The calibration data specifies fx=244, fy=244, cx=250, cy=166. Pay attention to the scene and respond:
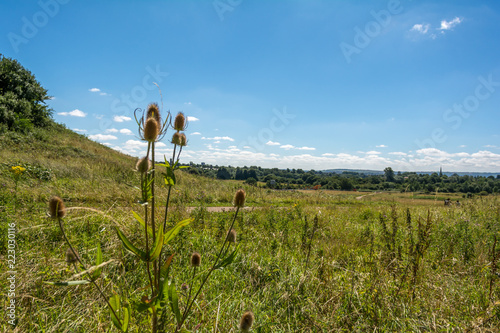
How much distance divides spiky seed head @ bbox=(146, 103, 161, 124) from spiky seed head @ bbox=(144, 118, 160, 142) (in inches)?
3.2

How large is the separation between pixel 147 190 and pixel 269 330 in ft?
5.65

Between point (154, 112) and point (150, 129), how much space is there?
16 cm

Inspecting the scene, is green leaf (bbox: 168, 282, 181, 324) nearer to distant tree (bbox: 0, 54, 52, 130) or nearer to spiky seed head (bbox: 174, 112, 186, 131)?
spiky seed head (bbox: 174, 112, 186, 131)

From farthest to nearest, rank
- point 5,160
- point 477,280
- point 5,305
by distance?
point 5,160, point 477,280, point 5,305

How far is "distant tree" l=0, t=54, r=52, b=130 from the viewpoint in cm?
1512

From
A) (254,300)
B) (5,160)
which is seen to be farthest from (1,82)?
(254,300)

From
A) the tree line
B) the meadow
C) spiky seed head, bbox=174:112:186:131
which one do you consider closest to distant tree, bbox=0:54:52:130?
the tree line

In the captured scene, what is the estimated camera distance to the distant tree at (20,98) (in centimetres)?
1512

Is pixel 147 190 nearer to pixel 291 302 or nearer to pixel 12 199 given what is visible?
pixel 291 302

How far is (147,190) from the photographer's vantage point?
1.12 meters

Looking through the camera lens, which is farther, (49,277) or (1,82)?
(1,82)

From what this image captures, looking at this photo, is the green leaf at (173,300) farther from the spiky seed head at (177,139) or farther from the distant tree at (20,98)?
the distant tree at (20,98)

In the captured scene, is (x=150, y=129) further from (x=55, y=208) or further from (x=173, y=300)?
(x=173, y=300)

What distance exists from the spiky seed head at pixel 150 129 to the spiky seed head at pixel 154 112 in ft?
0.27
